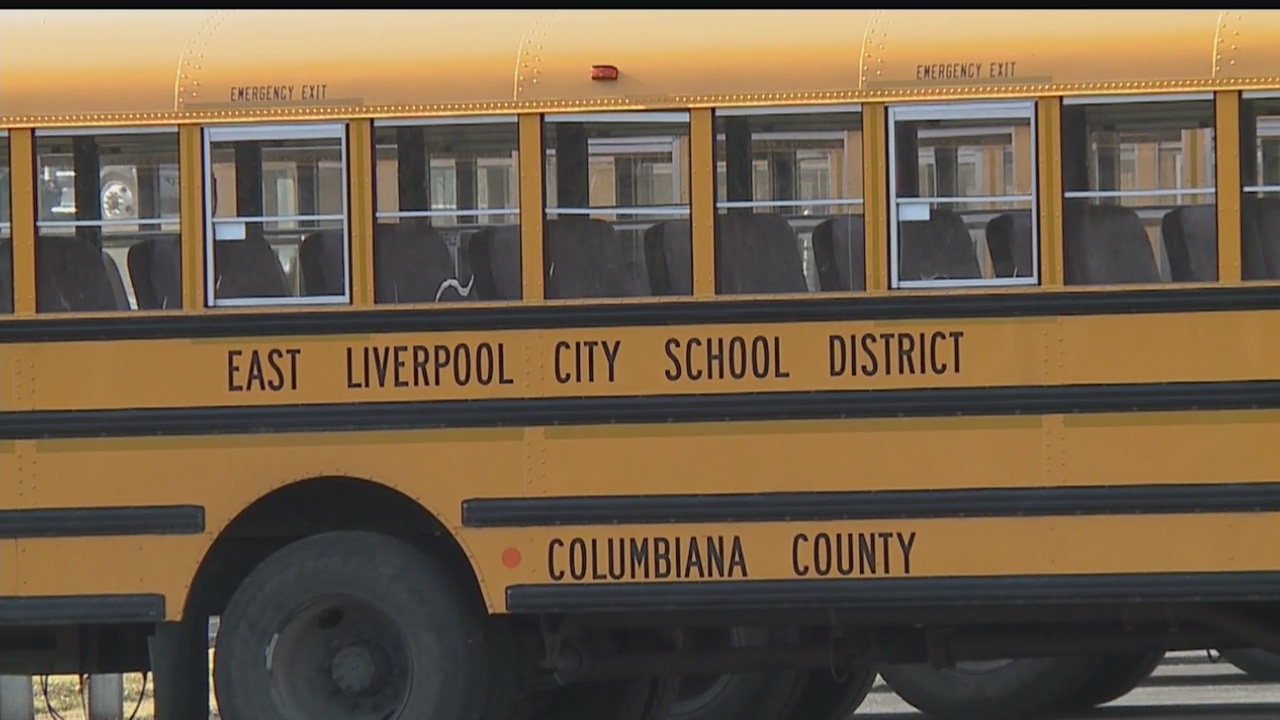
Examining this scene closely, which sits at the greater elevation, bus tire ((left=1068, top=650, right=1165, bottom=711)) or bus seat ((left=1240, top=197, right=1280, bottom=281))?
bus seat ((left=1240, top=197, right=1280, bottom=281))

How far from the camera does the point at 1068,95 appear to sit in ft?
23.9

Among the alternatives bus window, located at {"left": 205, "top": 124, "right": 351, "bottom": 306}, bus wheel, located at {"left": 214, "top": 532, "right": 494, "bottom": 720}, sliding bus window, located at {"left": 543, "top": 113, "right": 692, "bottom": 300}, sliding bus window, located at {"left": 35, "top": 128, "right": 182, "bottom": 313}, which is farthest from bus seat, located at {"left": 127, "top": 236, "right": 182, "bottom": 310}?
sliding bus window, located at {"left": 543, "top": 113, "right": 692, "bottom": 300}

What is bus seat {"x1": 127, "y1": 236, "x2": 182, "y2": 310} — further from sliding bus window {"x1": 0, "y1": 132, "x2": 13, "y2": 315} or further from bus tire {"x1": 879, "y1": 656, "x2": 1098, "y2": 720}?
bus tire {"x1": 879, "y1": 656, "x2": 1098, "y2": 720}

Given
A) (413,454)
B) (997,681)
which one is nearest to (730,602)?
(413,454)

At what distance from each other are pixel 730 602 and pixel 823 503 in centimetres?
43

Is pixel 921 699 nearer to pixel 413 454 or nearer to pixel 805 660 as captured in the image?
pixel 805 660

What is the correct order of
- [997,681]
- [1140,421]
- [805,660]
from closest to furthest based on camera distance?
[1140,421]
[805,660]
[997,681]

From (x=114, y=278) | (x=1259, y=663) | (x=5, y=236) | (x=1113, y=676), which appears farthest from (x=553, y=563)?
(x=1259, y=663)

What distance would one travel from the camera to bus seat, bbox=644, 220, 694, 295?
7434 mm

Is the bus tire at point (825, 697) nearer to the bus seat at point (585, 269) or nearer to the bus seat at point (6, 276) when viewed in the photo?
the bus seat at point (585, 269)

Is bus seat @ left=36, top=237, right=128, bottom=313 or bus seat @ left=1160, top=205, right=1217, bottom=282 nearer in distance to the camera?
bus seat @ left=1160, top=205, right=1217, bottom=282

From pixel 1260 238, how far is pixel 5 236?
154 inches

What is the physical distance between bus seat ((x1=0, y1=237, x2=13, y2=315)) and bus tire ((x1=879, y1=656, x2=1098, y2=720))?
3.67 metres
